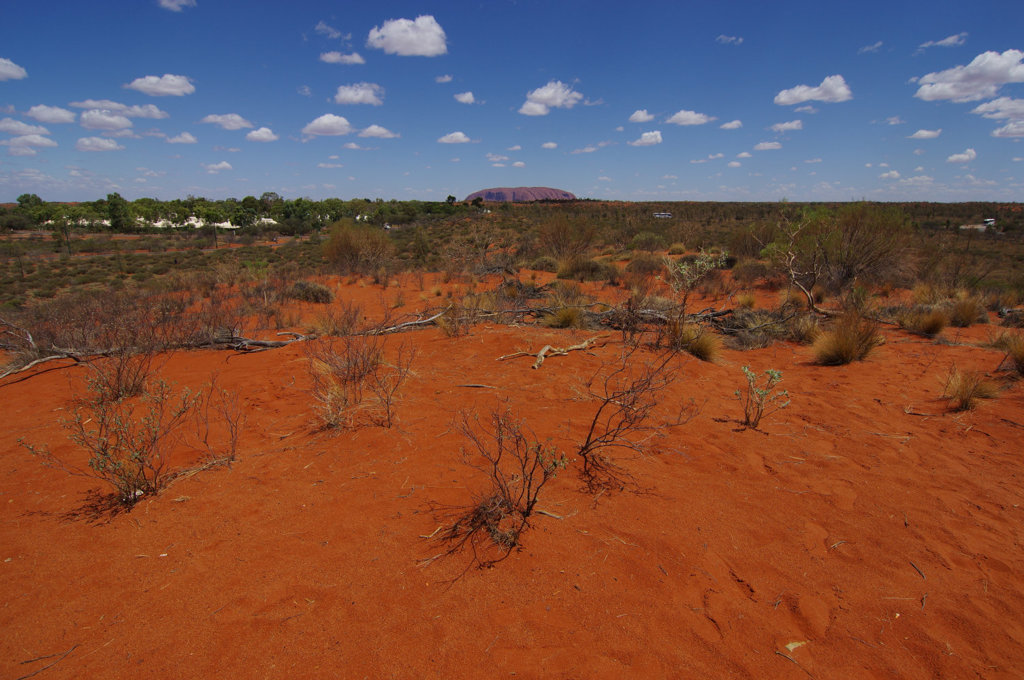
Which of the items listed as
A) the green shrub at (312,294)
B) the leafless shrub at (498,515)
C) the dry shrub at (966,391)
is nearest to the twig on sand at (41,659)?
the leafless shrub at (498,515)

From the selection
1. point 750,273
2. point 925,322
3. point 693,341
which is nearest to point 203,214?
point 750,273

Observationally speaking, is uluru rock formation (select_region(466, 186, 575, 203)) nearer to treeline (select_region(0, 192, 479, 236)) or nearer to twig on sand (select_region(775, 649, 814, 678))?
treeline (select_region(0, 192, 479, 236))

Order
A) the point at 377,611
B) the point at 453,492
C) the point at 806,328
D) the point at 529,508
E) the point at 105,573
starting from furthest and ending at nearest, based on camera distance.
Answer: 1. the point at 806,328
2. the point at 453,492
3. the point at 529,508
4. the point at 105,573
5. the point at 377,611

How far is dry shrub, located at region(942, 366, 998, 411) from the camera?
4.56 meters

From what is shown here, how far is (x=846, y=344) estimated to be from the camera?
620 centimetres

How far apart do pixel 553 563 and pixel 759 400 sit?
312 centimetres

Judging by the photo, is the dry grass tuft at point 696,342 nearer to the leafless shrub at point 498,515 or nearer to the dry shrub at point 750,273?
the leafless shrub at point 498,515

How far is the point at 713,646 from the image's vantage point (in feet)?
6.70

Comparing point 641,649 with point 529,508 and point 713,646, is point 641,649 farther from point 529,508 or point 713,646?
Result: point 529,508

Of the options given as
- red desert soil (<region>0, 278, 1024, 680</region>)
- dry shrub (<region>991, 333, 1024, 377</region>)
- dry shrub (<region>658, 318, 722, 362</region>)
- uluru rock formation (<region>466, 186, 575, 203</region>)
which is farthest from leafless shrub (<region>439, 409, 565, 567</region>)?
uluru rock formation (<region>466, 186, 575, 203</region>)

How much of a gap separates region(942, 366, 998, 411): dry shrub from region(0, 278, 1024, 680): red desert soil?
249 mm

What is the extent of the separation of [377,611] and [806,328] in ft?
26.7

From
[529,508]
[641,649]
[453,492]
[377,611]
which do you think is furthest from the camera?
[453,492]

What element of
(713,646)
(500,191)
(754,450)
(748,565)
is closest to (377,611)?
(713,646)
